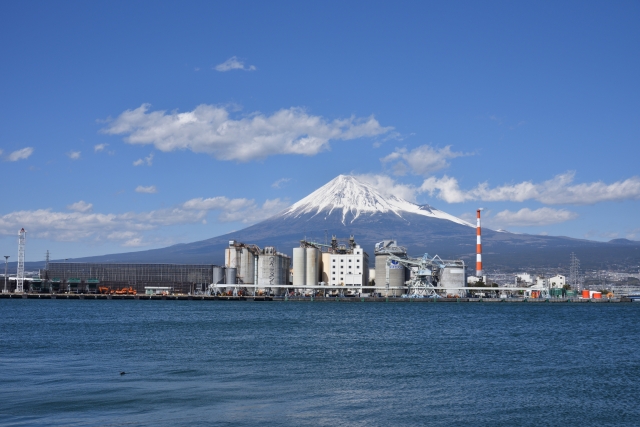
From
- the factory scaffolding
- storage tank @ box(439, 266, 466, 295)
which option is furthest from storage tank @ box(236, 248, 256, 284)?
storage tank @ box(439, 266, 466, 295)

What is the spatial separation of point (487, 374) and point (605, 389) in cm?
401

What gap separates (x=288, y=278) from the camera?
396ft

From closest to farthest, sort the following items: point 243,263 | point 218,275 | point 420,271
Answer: point 420,271
point 243,263
point 218,275

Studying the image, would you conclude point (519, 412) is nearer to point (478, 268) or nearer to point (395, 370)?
point (395, 370)

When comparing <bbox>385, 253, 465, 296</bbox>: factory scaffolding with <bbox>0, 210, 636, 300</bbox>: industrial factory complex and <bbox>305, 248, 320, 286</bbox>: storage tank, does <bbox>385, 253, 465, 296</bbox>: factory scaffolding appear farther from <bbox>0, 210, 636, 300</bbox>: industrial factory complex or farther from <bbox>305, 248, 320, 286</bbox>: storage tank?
<bbox>305, 248, 320, 286</bbox>: storage tank

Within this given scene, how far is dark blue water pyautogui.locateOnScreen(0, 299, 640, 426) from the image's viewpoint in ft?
60.4

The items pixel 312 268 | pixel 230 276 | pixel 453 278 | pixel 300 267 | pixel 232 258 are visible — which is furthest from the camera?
pixel 232 258

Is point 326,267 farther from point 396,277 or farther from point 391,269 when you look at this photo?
point 396,277

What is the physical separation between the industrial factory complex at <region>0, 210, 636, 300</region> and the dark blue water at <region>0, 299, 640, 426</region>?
67.2 metres

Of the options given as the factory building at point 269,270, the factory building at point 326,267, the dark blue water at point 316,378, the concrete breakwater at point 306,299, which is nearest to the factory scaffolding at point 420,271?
the concrete breakwater at point 306,299

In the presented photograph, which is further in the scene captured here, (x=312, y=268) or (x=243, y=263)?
(x=243, y=263)

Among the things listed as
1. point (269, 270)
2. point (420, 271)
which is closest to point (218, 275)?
point (269, 270)

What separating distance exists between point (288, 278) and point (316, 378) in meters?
96.8

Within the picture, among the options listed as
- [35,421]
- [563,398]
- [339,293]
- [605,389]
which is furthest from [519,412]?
[339,293]
